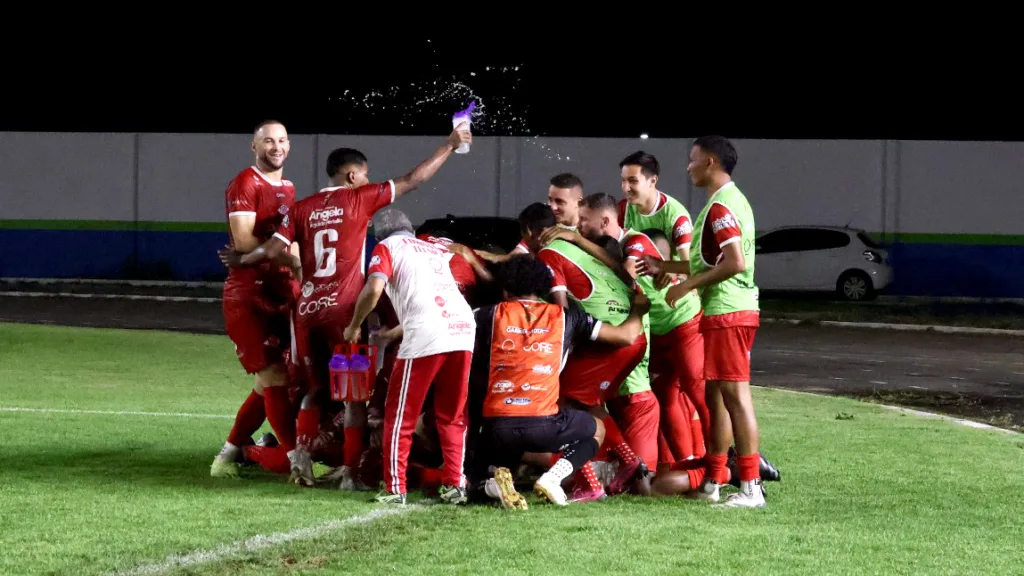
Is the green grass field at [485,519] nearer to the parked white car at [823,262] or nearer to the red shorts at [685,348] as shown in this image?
the red shorts at [685,348]

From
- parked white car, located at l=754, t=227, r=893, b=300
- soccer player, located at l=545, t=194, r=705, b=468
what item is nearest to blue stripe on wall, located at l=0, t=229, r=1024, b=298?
parked white car, located at l=754, t=227, r=893, b=300

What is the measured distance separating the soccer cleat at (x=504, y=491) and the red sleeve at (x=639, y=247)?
1.73 m

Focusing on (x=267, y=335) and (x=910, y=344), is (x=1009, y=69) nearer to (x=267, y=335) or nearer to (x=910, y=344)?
(x=910, y=344)

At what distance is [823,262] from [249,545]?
894 inches

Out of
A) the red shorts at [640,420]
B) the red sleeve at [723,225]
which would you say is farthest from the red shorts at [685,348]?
the red sleeve at [723,225]

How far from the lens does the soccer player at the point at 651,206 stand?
942 centimetres

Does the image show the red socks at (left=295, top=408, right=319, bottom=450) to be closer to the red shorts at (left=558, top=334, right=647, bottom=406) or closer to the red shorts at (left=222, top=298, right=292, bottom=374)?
the red shorts at (left=222, top=298, right=292, bottom=374)

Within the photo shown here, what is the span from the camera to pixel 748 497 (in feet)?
25.9

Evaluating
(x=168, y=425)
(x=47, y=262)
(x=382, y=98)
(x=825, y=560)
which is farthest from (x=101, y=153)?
(x=825, y=560)

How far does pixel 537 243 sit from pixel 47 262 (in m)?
25.6

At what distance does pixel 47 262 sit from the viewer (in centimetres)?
3206

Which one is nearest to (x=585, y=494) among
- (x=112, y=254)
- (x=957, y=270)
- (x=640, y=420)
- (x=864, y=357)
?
(x=640, y=420)

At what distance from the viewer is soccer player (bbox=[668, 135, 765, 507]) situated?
792cm

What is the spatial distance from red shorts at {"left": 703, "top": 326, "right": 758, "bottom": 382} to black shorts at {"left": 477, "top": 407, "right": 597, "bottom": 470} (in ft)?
2.50
